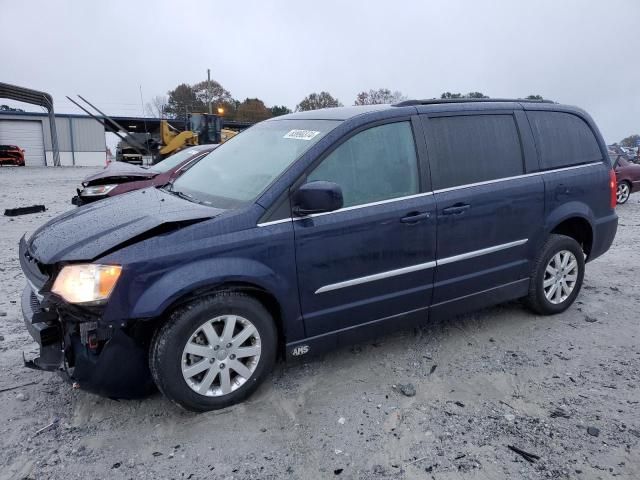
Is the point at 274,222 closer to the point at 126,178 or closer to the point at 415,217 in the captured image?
the point at 415,217

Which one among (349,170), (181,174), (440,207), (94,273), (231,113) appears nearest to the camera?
(94,273)

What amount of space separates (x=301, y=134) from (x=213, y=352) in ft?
5.18

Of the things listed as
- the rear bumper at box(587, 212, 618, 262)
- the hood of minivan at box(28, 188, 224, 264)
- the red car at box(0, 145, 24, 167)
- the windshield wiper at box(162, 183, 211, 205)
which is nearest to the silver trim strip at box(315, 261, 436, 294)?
the hood of minivan at box(28, 188, 224, 264)

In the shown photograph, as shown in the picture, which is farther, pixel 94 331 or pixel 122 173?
pixel 122 173

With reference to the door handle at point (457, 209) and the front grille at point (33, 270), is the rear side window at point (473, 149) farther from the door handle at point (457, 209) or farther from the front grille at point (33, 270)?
the front grille at point (33, 270)

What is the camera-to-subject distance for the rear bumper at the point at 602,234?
4.60 m

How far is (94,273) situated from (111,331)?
12.7 inches

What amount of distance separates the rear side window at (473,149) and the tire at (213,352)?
1.65m

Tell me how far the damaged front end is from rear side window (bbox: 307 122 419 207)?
1.43 metres

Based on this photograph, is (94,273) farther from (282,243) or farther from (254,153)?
(254,153)

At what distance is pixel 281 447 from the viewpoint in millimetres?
2688

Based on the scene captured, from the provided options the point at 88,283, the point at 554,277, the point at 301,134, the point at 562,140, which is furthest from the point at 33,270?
the point at 562,140

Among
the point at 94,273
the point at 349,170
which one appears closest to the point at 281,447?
the point at 94,273

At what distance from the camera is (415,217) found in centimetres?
340
